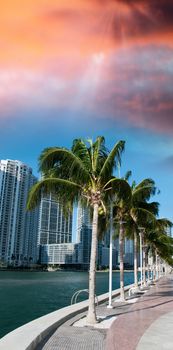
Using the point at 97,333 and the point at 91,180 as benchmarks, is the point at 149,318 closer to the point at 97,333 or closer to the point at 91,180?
the point at 97,333

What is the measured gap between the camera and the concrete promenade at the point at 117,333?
964cm

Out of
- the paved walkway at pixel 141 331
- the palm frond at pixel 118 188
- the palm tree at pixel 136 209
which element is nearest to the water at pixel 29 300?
the paved walkway at pixel 141 331

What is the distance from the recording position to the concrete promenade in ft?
31.6

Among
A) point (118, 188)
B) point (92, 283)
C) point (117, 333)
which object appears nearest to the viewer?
point (117, 333)

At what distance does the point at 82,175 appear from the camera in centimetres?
1469

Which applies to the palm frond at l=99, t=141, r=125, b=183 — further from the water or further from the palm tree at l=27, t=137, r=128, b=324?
the water

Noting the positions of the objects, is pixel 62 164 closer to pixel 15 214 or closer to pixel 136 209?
pixel 136 209

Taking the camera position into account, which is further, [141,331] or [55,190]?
[55,190]

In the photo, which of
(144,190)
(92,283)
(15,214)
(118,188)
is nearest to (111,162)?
(118,188)

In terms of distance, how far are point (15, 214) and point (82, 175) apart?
159422 mm

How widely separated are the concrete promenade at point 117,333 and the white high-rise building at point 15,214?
5645 inches

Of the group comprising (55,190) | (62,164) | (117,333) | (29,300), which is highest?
(62,164)

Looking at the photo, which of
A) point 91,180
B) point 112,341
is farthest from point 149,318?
point 91,180

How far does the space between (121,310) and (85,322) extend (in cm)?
401
